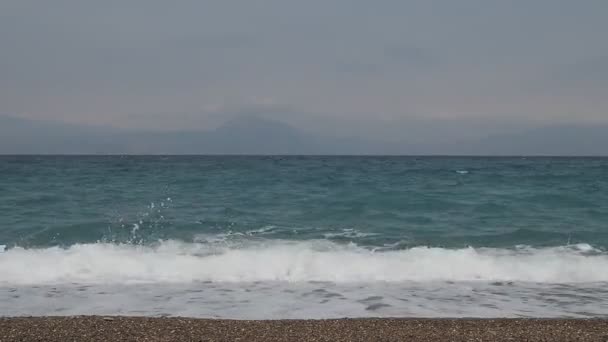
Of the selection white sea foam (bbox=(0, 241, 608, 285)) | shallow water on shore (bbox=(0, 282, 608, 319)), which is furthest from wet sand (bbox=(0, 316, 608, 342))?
white sea foam (bbox=(0, 241, 608, 285))

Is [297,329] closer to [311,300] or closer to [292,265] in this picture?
[311,300]

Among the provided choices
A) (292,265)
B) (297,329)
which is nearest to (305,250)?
(292,265)

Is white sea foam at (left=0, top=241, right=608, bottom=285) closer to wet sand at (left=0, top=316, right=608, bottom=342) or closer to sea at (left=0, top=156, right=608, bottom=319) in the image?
sea at (left=0, top=156, right=608, bottom=319)

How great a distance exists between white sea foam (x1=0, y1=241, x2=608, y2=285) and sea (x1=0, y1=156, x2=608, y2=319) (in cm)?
4

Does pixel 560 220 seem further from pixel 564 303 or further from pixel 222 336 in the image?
pixel 222 336

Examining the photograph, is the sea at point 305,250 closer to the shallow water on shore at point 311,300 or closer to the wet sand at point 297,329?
the shallow water on shore at point 311,300

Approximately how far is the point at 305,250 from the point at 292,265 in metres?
1.47

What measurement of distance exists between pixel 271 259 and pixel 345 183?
14.2m

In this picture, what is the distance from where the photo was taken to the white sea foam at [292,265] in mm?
11055

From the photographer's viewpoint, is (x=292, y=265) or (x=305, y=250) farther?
(x=305, y=250)

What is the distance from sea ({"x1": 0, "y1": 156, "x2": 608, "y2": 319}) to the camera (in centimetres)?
893

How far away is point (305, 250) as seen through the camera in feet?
43.4

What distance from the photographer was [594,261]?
12.4 meters

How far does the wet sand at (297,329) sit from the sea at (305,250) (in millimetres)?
760
